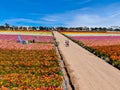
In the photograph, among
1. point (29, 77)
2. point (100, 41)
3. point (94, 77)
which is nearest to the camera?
point (29, 77)

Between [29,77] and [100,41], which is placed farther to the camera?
[100,41]

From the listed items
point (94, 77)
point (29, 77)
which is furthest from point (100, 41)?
point (29, 77)

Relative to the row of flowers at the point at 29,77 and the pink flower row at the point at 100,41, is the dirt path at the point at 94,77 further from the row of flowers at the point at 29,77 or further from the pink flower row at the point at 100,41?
the pink flower row at the point at 100,41

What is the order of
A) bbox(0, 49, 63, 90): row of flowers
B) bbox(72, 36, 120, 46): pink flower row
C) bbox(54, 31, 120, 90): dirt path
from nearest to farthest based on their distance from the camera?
bbox(0, 49, 63, 90): row of flowers < bbox(54, 31, 120, 90): dirt path < bbox(72, 36, 120, 46): pink flower row

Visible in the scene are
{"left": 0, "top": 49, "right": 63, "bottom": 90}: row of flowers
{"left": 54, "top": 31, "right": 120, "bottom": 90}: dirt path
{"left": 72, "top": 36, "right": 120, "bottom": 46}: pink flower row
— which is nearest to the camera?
{"left": 0, "top": 49, "right": 63, "bottom": 90}: row of flowers

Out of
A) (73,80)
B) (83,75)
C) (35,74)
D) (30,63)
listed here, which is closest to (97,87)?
(73,80)

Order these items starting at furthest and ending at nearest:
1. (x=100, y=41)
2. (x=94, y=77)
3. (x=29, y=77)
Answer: (x=100, y=41) → (x=94, y=77) → (x=29, y=77)

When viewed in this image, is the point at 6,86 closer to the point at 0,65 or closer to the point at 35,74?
the point at 35,74

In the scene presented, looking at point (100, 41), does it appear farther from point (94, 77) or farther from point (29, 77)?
point (29, 77)

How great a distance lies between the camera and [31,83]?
53.0 feet

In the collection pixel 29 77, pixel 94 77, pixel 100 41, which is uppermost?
pixel 29 77

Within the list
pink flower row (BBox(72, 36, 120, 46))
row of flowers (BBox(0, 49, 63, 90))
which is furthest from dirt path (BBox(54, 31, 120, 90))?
pink flower row (BBox(72, 36, 120, 46))

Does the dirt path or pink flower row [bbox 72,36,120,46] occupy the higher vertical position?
the dirt path

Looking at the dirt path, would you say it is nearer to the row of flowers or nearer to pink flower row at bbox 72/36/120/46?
the row of flowers
